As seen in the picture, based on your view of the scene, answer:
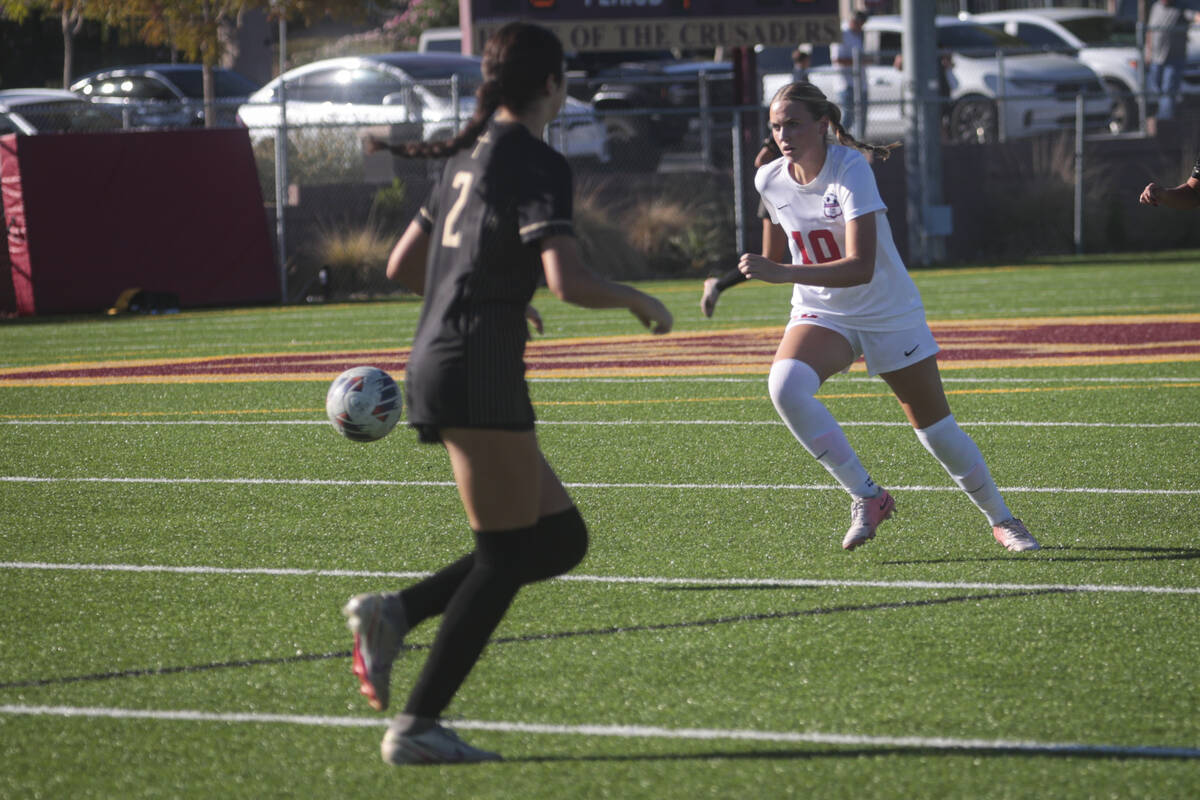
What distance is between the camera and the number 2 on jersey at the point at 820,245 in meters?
6.49

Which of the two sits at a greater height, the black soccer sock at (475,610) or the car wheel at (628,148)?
the car wheel at (628,148)

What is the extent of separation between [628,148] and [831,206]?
1918 cm

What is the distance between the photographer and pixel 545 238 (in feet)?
12.9

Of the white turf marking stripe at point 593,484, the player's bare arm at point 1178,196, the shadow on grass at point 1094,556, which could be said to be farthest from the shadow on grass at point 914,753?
the player's bare arm at point 1178,196

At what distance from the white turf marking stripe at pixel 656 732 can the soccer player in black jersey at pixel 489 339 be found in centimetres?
30

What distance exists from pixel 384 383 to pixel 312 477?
1.97 metres

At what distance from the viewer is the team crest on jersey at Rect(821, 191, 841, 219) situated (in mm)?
6336

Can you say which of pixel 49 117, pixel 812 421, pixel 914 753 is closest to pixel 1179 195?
pixel 812 421

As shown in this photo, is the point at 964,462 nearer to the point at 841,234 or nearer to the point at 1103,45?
the point at 841,234

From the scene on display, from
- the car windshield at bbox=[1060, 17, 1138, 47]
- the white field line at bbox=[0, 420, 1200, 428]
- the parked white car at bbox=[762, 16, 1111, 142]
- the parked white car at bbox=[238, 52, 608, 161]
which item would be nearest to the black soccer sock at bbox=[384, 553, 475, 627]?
the white field line at bbox=[0, 420, 1200, 428]

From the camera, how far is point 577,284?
13.0 ft

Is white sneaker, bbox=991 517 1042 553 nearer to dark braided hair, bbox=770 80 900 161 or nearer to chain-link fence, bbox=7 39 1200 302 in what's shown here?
dark braided hair, bbox=770 80 900 161

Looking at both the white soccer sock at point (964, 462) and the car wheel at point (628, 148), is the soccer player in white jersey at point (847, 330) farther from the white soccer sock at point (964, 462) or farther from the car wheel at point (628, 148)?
the car wheel at point (628, 148)

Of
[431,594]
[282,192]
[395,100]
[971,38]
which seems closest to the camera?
[431,594]
